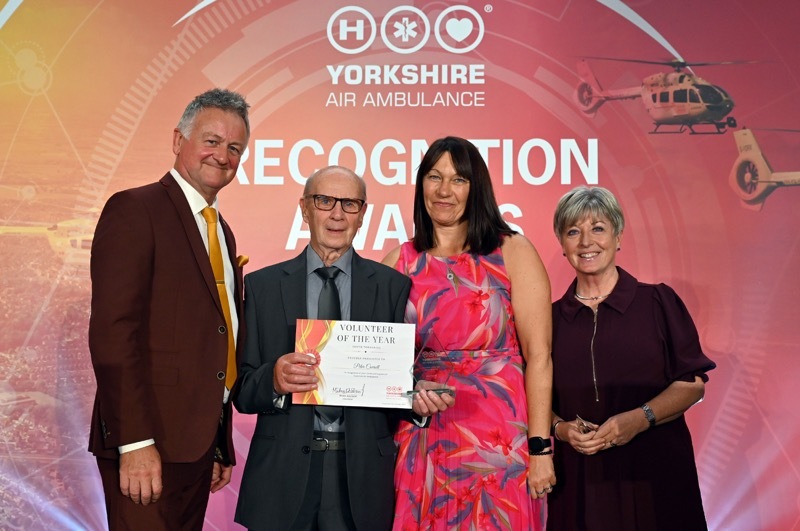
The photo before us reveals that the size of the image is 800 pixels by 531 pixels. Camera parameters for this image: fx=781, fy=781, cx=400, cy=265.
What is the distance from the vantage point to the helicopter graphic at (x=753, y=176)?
4.24 metres

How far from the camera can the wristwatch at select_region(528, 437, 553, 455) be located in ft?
8.46

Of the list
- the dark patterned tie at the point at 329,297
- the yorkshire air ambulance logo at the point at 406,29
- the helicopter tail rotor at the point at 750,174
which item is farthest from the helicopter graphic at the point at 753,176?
the dark patterned tie at the point at 329,297

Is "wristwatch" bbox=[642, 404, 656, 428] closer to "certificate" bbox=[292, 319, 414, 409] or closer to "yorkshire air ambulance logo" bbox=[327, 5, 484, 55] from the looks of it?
"certificate" bbox=[292, 319, 414, 409]

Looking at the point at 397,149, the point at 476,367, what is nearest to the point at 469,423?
the point at 476,367

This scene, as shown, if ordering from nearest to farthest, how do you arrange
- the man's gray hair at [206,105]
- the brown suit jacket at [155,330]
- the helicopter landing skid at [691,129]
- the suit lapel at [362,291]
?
1. the brown suit jacket at [155,330]
2. the suit lapel at [362,291]
3. the man's gray hair at [206,105]
4. the helicopter landing skid at [691,129]

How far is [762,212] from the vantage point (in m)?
4.25

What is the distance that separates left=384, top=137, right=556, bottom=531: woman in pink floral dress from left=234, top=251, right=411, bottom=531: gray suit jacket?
13 cm

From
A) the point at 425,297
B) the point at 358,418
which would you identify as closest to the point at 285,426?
the point at 358,418

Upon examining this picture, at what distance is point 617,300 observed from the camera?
2902mm

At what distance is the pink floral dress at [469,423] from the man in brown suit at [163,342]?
0.64m

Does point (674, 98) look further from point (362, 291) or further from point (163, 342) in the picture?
→ point (163, 342)

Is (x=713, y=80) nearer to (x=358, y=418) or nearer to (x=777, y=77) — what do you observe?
(x=777, y=77)

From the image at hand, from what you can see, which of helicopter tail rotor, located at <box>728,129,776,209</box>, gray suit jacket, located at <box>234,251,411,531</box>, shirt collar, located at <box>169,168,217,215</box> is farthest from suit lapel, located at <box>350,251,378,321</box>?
helicopter tail rotor, located at <box>728,129,776,209</box>

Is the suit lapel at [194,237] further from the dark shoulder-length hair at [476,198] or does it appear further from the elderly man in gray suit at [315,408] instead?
the dark shoulder-length hair at [476,198]
